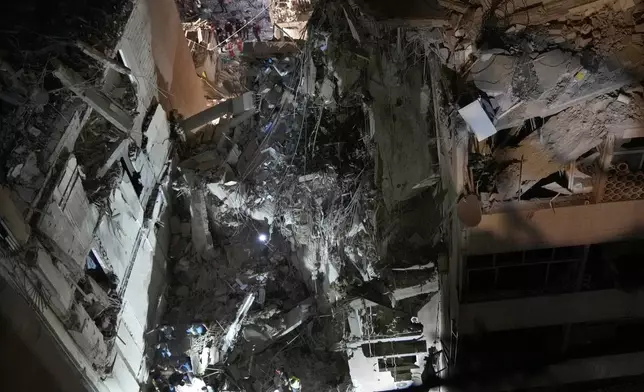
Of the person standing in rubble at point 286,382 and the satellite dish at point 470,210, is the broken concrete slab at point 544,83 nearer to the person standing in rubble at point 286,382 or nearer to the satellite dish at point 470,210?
the satellite dish at point 470,210

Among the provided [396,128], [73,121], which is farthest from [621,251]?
[73,121]

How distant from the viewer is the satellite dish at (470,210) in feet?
21.3

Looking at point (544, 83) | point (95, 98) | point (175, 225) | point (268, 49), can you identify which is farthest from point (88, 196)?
point (268, 49)

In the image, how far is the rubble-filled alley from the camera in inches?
229

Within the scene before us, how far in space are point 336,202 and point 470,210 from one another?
7.04ft

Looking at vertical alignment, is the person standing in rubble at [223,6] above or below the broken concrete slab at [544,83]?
above

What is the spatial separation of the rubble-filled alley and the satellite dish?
0.09 feet

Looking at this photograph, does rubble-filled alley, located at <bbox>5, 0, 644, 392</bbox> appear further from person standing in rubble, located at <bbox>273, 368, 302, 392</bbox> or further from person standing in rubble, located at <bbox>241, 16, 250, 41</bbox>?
person standing in rubble, located at <bbox>241, 16, 250, 41</bbox>

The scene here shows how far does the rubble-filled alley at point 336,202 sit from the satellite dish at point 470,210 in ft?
0.09

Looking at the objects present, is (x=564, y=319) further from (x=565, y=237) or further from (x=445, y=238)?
(x=445, y=238)

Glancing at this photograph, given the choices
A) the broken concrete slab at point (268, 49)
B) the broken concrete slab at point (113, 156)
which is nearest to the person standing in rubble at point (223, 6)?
the broken concrete slab at point (268, 49)

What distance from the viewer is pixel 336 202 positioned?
316 inches

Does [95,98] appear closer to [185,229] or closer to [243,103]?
[243,103]

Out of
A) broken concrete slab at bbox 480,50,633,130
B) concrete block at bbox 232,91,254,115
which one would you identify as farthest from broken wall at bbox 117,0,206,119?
broken concrete slab at bbox 480,50,633,130
